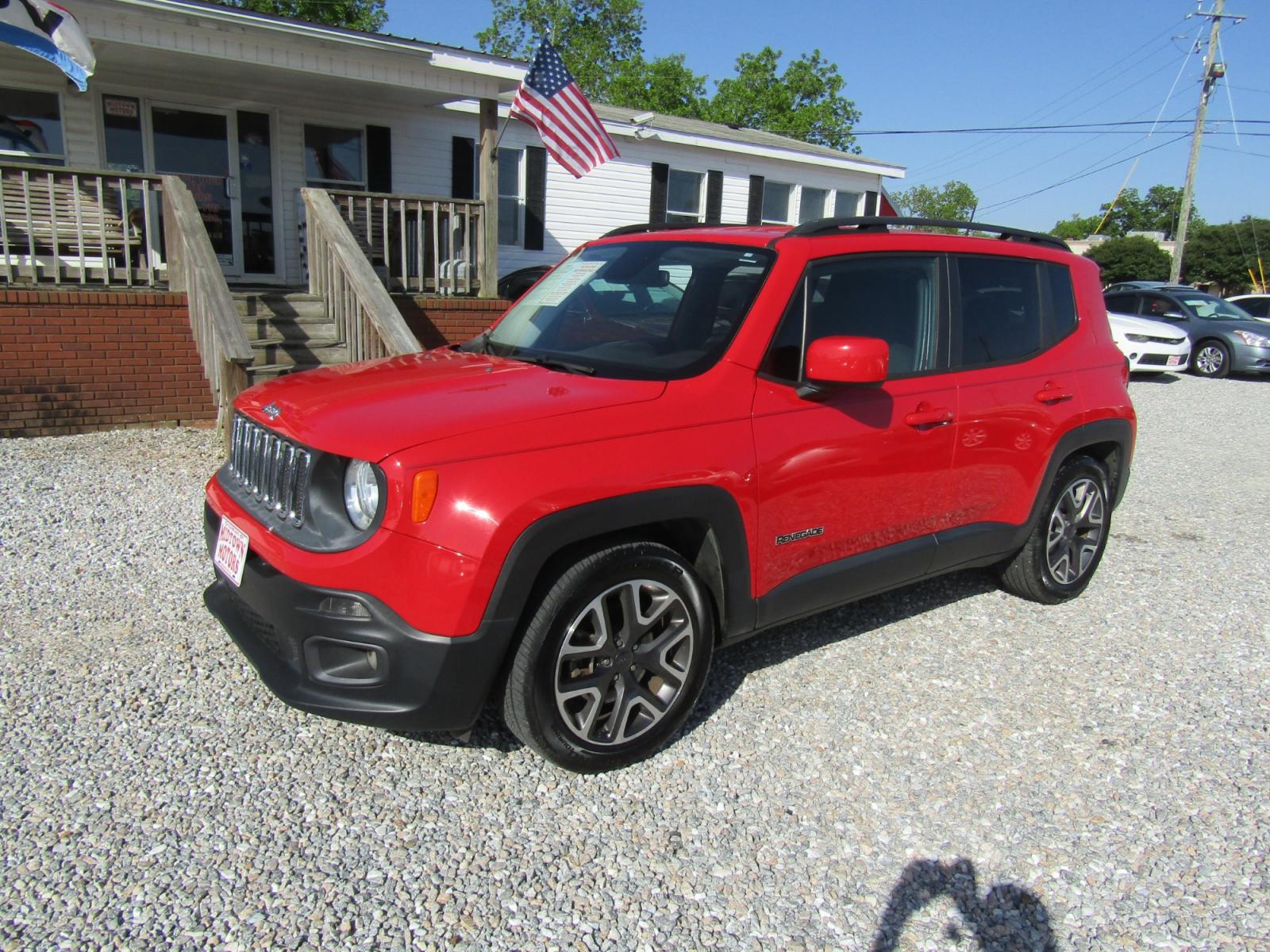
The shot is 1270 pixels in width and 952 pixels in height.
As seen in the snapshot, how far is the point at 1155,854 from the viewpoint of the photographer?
2.78 meters

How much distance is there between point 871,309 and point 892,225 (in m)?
0.50

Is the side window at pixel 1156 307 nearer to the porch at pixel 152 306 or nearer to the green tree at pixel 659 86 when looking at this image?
the porch at pixel 152 306

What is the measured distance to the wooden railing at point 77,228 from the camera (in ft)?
25.5

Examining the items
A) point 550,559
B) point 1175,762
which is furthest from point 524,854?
point 1175,762

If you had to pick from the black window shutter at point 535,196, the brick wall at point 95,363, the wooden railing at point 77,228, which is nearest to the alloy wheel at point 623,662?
the brick wall at point 95,363

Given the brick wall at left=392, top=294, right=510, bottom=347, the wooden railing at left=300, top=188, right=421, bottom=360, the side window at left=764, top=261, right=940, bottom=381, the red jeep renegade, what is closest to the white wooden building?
the brick wall at left=392, top=294, right=510, bottom=347

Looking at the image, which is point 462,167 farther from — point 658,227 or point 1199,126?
point 1199,126

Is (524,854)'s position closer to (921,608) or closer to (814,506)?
(814,506)

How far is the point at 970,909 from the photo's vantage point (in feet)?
8.29

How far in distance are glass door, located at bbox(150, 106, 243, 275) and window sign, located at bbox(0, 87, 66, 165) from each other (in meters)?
→ 0.94

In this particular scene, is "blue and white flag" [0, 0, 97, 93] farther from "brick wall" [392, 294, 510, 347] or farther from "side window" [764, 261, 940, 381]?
"side window" [764, 261, 940, 381]

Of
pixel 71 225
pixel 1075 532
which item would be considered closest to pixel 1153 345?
pixel 1075 532

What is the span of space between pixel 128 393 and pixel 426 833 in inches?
261

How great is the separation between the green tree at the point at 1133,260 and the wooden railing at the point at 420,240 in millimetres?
45793
